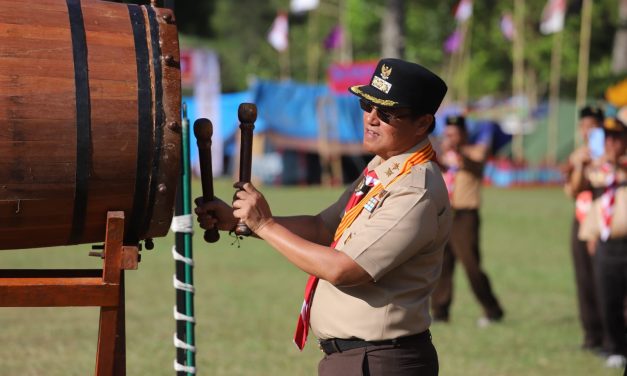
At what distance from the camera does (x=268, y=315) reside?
10922 millimetres

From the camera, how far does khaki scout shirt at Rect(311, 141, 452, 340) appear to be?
3.74 metres

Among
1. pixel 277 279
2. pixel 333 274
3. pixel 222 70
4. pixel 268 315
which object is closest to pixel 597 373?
pixel 268 315

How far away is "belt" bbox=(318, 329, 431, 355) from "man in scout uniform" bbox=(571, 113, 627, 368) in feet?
15.4

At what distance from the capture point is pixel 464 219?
1076 centimetres

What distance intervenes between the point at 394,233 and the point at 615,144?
198 inches

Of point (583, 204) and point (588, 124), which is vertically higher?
point (588, 124)

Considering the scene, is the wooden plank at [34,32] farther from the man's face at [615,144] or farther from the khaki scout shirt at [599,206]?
the khaki scout shirt at [599,206]

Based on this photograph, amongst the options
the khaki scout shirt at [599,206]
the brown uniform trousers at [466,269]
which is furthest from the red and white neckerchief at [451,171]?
the khaki scout shirt at [599,206]

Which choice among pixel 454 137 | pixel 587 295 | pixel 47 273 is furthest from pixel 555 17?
pixel 47 273

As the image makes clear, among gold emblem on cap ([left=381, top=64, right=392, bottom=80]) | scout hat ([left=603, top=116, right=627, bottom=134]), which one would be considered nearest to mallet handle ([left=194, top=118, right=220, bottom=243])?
gold emblem on cap ([left=381, top=64, right=392, bottom=80])

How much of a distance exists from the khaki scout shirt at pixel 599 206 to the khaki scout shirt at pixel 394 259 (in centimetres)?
469

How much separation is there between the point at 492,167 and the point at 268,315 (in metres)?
25.8

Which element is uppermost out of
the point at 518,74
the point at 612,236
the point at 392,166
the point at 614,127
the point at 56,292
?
the point at 518,74

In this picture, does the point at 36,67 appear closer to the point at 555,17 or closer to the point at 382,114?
the point at 382,114
